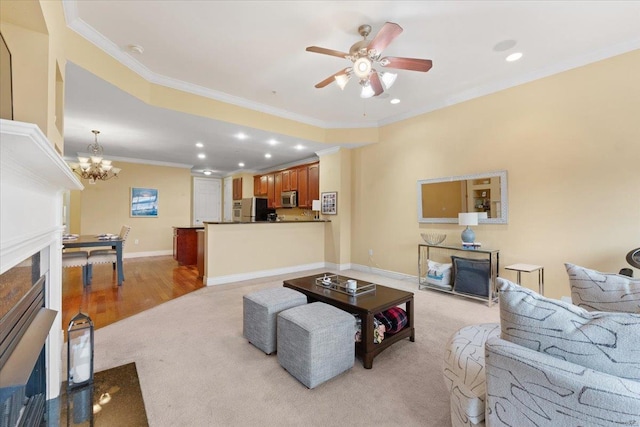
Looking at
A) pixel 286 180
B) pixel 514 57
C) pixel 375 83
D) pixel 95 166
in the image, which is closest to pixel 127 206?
pixel 95 166

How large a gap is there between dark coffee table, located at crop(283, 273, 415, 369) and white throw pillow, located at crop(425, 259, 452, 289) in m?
1.79

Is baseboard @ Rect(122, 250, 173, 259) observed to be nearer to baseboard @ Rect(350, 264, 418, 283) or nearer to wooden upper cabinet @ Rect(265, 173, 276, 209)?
wooden upper cabinet @ Rect(265, 173, 276, 209)

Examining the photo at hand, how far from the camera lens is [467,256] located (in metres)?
4.10

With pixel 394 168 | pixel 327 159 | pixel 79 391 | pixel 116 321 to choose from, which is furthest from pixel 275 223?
pixel 79 391

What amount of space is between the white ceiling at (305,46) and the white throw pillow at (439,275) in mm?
2527

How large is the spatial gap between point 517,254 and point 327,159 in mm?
3819

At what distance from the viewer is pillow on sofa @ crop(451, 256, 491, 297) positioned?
11.9 feet

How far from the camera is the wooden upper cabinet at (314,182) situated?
6398mm

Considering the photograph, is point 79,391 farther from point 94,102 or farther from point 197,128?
point 197,128

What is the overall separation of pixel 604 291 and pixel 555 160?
2702 mm

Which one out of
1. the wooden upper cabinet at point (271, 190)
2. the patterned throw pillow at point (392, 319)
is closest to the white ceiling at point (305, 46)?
the patterned throw pillow at point (392, 319)

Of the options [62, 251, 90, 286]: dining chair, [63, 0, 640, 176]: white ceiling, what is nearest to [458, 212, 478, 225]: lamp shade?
[63, 0, 640, 176]: white ceiling

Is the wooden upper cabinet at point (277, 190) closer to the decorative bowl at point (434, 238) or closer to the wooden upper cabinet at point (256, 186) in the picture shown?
the wooden upper cabinet at point (256, 186)

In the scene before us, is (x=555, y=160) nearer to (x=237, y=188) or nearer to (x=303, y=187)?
(x=303, y=187)
